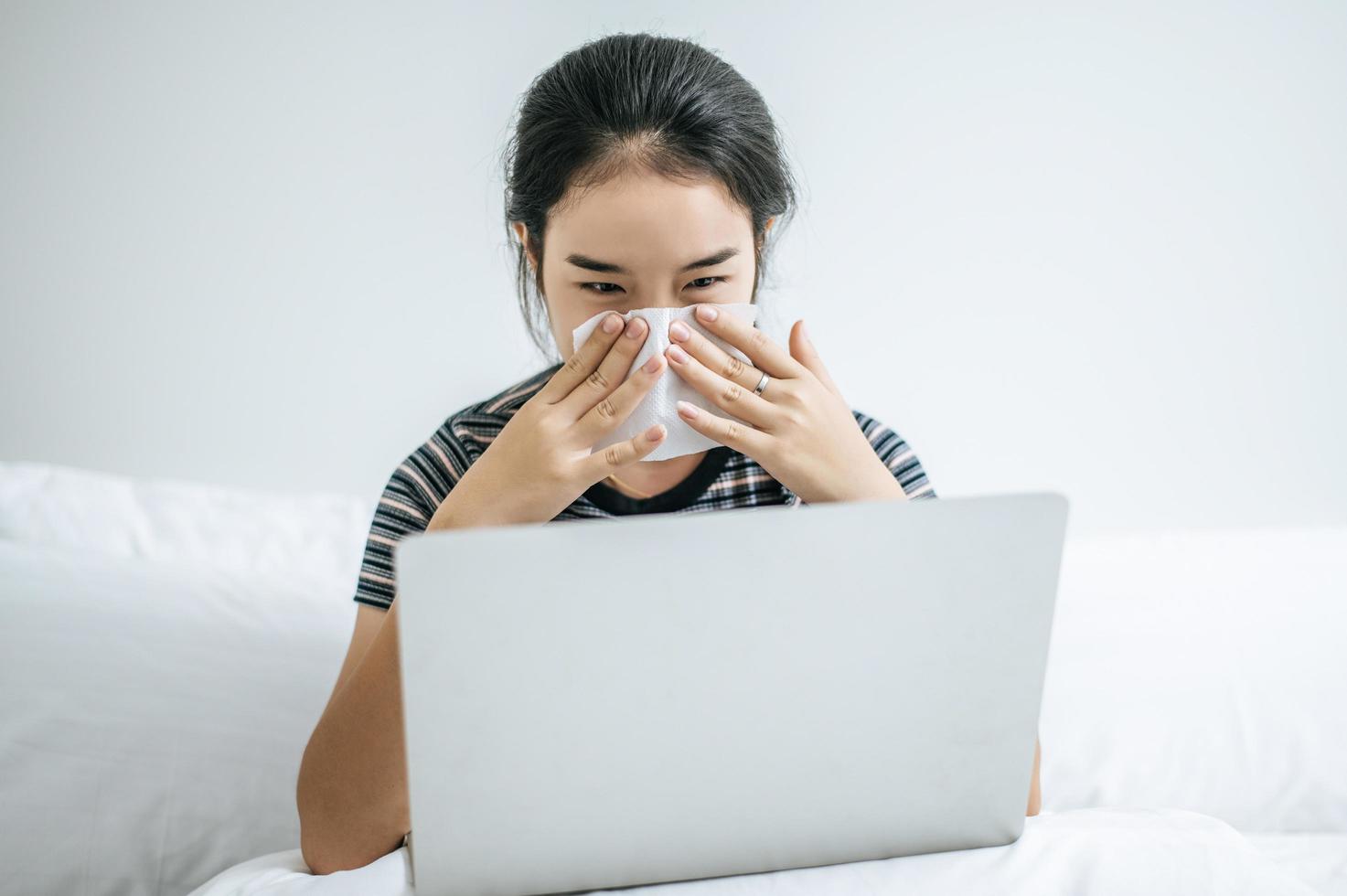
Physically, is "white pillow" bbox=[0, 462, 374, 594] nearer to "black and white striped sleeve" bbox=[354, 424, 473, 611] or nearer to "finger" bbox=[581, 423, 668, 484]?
"black and white striped sleeve" bbox=[354, 424, 473, 611]

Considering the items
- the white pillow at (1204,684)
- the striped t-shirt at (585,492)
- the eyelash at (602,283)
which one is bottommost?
the white pillow at (1204,684)

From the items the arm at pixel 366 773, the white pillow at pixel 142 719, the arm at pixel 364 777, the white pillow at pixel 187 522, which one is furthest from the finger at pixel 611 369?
the white pillow at pixel 187 522

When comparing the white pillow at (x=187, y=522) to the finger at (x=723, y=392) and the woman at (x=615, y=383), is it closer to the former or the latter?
the woman at (x=615, y=383)

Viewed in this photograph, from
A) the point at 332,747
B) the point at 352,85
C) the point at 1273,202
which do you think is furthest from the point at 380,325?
the point at 1273,202

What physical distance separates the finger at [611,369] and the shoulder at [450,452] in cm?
28

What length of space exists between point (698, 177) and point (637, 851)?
23.3 inches

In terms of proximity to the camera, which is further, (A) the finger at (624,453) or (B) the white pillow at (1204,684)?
(B) the white pillow at (1204,684)

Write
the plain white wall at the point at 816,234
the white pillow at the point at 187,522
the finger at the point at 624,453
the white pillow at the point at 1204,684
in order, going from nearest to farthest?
1. the finger at the point at 624,453
2. the white pillow at the point at 1204,684
3. the white pillow at the point at 187,522
4. the plain white wall at the point at 816,234

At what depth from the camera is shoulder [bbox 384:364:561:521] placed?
103 cm

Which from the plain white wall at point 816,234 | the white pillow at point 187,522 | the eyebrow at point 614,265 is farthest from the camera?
the plain white wall at point 816,234

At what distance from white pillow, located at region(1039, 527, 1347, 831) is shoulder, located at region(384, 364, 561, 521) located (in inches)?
29.7

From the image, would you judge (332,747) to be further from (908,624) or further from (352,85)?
(352,85)

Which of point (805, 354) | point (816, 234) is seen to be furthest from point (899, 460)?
point (816, 234)

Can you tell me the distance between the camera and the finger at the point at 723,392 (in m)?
0.80
